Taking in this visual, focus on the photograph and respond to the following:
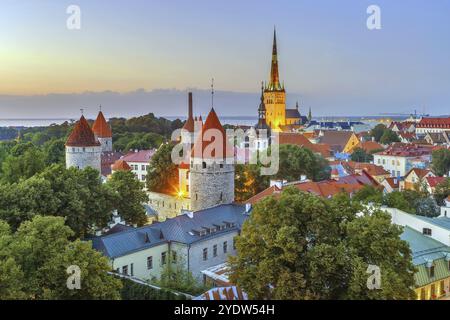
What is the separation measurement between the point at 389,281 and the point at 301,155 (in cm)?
3212

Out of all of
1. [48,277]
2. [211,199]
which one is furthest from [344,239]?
[211,199]

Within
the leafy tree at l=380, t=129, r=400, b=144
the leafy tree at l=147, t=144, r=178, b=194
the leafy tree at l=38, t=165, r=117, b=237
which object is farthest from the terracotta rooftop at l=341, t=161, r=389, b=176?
the leafy tree at l=380, t=129, r=400, b=144

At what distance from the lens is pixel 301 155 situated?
151 ft

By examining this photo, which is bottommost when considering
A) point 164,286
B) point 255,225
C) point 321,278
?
point 164,286

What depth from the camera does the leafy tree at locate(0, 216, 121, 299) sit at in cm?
1424

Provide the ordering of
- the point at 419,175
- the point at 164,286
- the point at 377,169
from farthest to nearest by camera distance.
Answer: the point at 377,169 → the point at 419,175 → the point at 164,286

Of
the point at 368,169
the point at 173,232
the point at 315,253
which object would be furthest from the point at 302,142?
the point at 315,253

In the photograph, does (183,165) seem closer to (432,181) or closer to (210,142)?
(210,142)

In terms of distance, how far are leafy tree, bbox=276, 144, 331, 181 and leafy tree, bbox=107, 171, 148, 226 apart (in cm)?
1679

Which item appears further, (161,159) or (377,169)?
(377,169)

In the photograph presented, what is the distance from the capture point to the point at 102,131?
200 feet

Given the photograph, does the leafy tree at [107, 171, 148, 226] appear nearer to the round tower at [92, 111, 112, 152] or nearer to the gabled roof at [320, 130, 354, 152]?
the round tower at [92, 111, 112, 152]

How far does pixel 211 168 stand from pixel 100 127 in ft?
107
